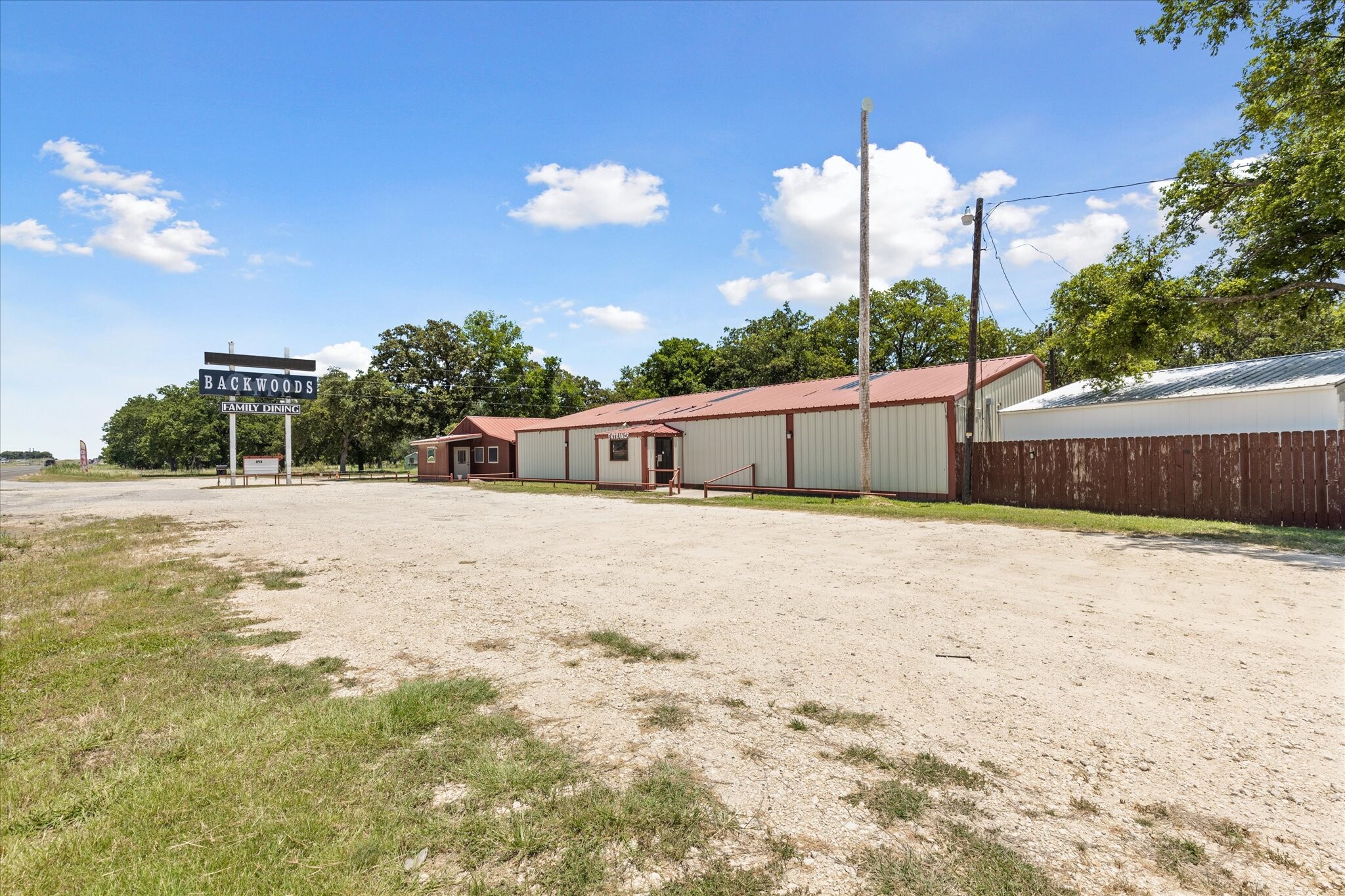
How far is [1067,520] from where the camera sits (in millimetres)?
12852

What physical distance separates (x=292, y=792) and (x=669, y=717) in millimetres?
1885

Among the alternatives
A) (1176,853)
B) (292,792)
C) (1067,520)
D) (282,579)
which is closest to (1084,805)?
(1176,853)

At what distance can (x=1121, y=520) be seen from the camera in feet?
41.9

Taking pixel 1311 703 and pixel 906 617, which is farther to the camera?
pixel 906 617

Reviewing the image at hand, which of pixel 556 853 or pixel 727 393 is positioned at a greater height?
pixel 727 393

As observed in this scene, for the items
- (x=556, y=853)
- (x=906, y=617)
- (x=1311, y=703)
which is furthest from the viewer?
(x=906, y=617)

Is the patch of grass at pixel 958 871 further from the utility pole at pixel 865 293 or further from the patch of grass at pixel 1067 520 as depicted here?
the utility pole at pixel 865 293

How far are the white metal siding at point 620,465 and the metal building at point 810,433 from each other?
0.05 metres

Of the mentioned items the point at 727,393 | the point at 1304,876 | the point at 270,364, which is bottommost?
the point at 1304,876

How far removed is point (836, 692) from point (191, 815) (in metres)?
3.39

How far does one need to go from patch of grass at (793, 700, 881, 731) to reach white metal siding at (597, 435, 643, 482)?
22.5m

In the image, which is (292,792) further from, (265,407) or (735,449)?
(265,407)

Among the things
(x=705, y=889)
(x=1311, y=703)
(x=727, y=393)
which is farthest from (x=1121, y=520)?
(x=727, y=393)

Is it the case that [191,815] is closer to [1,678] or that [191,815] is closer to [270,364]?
[1,678]
